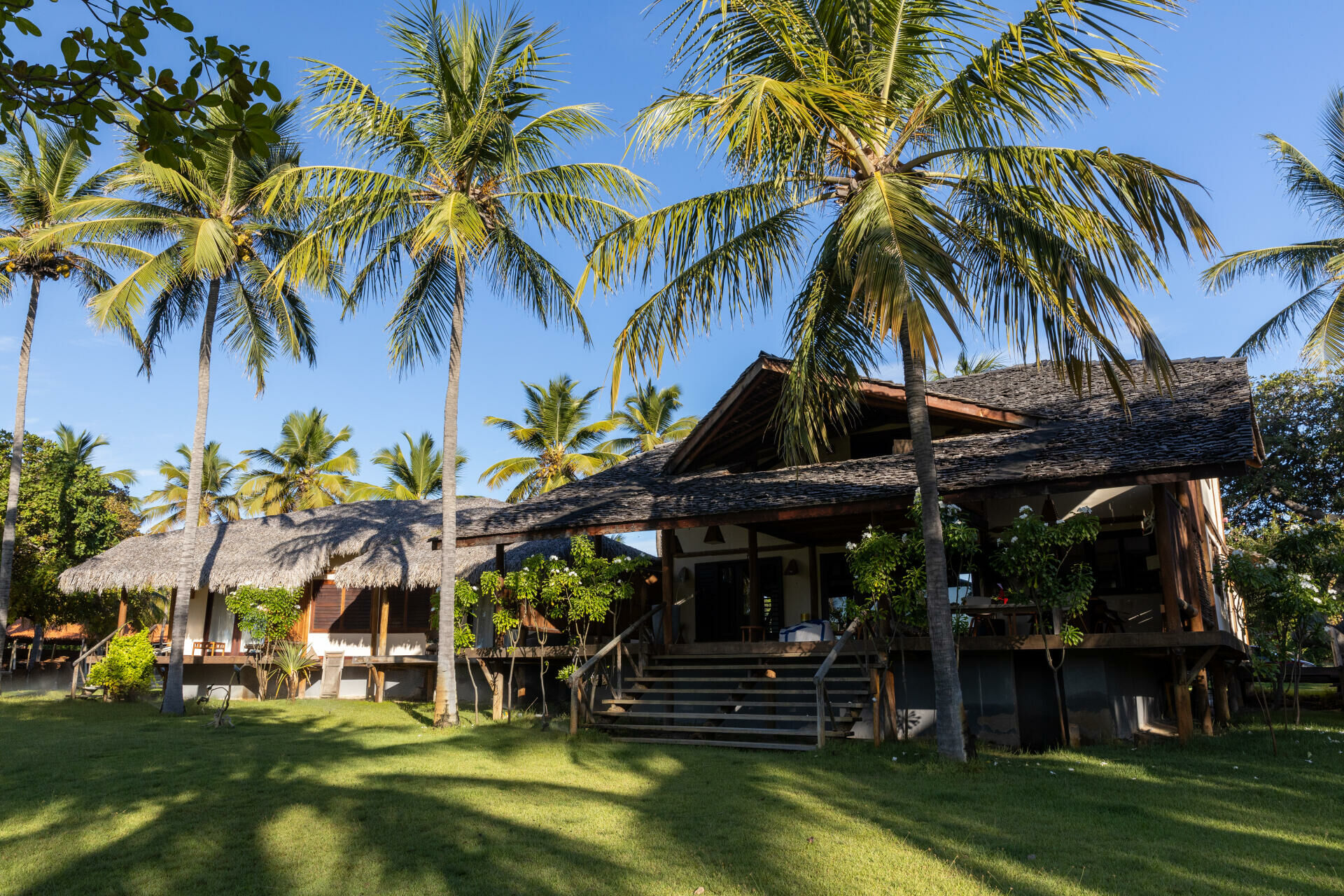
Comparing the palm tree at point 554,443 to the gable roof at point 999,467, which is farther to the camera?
the palm tree at point 554,443

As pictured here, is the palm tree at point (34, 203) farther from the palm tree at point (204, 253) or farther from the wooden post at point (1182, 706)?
the wooden post at point (1182, 706)

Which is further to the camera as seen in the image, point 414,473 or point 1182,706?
point 414,473

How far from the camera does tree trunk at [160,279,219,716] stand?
54.5 feet

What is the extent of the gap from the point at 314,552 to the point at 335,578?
928 mm

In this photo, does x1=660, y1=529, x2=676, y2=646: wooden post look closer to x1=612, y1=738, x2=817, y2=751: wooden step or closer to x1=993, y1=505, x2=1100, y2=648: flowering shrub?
x1=612, y1=738, x2=817, y2=751: wooden step

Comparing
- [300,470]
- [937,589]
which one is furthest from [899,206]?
[300,470]

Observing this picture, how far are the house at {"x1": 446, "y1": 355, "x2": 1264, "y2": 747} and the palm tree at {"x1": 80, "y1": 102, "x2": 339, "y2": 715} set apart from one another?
583 centimetres

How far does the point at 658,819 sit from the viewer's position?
24.9 ft

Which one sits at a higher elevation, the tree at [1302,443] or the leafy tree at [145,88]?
the tree at [1302,443]

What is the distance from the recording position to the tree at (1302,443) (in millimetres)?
26125

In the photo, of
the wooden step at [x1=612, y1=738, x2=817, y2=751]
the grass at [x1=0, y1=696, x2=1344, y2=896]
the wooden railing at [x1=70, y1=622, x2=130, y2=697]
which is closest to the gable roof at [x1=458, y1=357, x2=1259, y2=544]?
the wooden step at [x1=612, y1=738, x2=817, y2=751]

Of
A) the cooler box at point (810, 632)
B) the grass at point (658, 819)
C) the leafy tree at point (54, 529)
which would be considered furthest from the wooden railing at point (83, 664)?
the cooler box at point (810, 632)

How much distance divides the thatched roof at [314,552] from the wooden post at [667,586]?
18.9 ft

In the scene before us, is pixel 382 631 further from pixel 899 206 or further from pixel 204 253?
pixel 899 206
